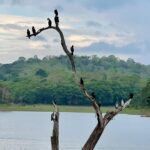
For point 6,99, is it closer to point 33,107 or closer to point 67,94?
point 33,107

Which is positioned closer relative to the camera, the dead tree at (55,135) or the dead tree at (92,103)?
the dead tree at (92,103)

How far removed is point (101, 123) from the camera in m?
8.97

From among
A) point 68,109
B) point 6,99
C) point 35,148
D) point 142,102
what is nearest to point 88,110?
point 68,109

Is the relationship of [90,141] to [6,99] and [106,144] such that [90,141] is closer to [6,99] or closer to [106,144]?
[106,144]

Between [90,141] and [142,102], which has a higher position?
[90,141]

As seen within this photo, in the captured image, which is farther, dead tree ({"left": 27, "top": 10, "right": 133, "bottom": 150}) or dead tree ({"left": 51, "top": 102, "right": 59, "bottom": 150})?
dead tree ({"left": 51, "top": 102, "right": 59, "bottom": 150})

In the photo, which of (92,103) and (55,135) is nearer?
(92,103)

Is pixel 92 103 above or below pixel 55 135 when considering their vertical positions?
above

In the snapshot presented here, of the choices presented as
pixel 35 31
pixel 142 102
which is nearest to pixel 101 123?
pixel 35 31

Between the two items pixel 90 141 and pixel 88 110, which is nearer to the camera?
pixel 90 141

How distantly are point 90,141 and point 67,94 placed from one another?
188918 mm

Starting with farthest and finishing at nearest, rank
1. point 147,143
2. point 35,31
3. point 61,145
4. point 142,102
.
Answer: point 142,102, point 147,143, point 61,145, point 35,31

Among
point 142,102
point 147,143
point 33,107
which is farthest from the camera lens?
point 33,107

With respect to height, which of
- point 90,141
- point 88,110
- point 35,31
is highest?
point 35,31
